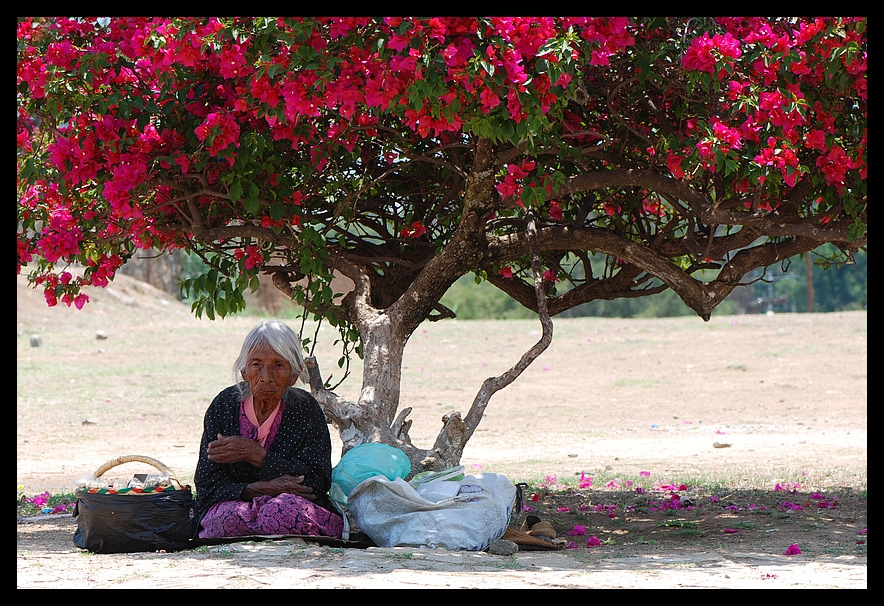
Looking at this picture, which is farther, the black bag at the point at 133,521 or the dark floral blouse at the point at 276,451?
the dark floral blouse at the point at 276,451

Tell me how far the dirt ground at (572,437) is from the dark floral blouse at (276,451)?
13.8 inches

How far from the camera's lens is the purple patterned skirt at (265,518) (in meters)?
4.88

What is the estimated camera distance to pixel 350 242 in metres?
7.13

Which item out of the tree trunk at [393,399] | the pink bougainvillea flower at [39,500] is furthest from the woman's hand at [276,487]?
the pink bougainvillea flower at [39,500]

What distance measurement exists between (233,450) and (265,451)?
5.7 inches

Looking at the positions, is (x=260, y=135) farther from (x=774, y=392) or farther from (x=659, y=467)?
(x=774, y=392)

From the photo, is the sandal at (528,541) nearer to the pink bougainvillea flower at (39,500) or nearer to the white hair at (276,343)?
the white hair at (276,343)

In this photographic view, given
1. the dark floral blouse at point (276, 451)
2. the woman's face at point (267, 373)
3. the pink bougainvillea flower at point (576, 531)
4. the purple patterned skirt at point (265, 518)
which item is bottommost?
the pink bougainvillea flower at point (576, 531)

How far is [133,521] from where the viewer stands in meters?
4.79

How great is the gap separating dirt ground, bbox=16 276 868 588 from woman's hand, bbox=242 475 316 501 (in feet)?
0.86

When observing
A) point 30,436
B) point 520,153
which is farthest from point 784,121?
point 30,436

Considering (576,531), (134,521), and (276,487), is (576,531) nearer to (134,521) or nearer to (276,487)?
(276,487)

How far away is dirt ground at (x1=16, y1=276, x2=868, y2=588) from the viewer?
14.3ft

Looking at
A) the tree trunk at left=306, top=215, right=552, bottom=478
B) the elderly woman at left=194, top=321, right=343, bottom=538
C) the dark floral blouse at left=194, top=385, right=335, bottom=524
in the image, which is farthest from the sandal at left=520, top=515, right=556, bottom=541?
the dark floral blouse at left=194, top=385, right=335, bottom=524
